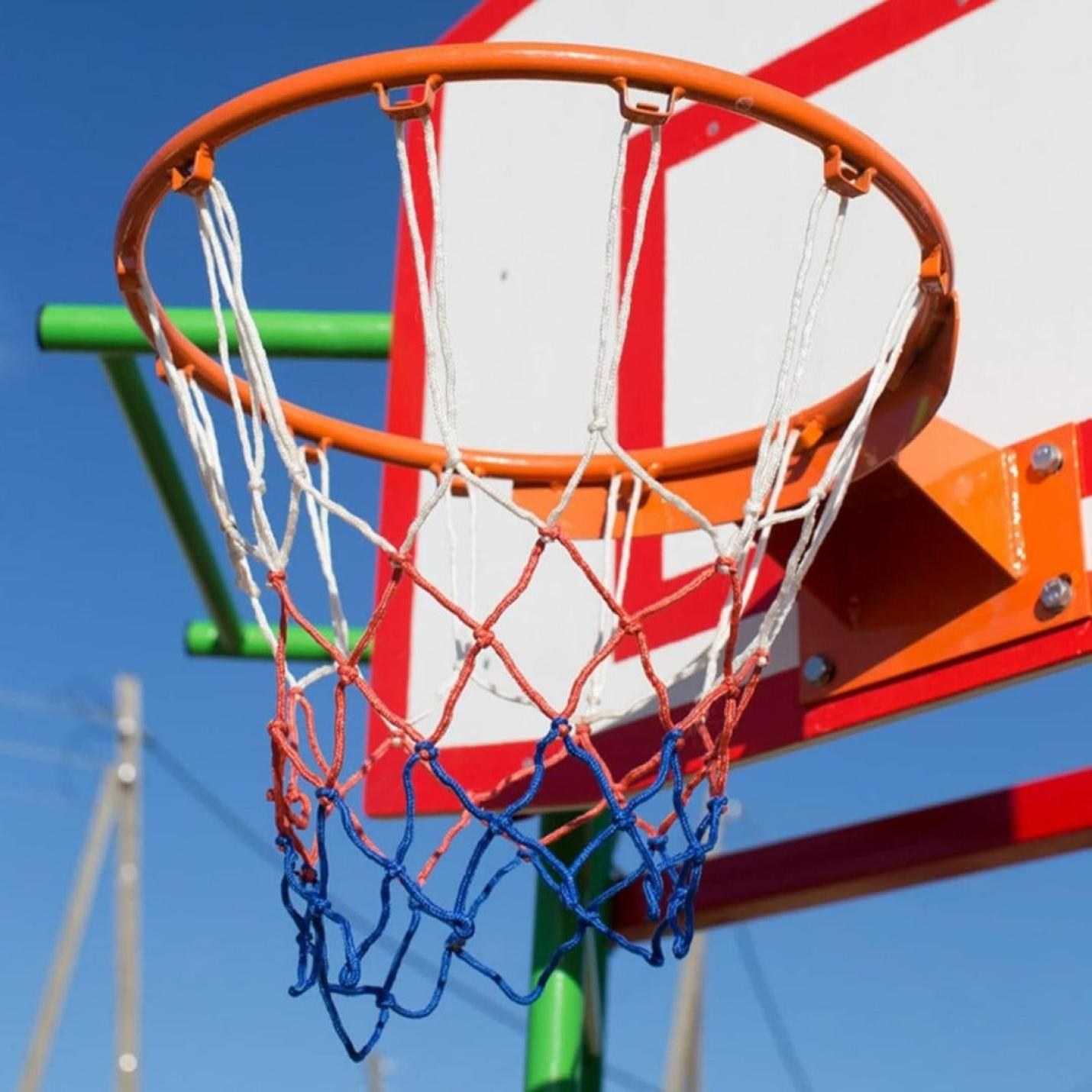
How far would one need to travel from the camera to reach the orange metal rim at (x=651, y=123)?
1.89 m

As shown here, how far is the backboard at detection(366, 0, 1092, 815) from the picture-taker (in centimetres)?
221

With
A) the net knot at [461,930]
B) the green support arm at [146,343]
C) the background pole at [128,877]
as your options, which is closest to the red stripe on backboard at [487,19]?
the green support arm at [146,343]

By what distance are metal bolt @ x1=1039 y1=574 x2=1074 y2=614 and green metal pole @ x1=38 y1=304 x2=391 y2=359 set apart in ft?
5.10

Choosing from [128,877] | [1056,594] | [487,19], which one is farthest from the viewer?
[128,877]

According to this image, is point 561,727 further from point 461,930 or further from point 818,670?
point 818,670

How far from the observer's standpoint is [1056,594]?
2104mm

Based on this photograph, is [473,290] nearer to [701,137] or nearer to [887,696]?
[701,137]

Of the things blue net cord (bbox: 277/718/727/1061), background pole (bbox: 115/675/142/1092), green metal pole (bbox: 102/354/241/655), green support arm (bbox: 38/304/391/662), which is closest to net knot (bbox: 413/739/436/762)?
blue net cord (bbox: 277/718/727/1061)

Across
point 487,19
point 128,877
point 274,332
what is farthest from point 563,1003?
point 128,877

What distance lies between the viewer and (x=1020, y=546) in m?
2.18

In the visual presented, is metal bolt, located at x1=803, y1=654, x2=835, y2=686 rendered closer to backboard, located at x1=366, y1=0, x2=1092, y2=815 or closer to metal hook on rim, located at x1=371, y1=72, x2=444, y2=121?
backboard, located at x1=366, y1=0, x2=1092, y2=815

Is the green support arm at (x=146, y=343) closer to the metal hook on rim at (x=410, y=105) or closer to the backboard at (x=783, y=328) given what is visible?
the backboard at (x=783, y=328)

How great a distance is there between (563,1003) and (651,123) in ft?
5.09

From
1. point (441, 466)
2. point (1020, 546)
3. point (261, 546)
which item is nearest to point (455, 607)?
point (261, 546)
